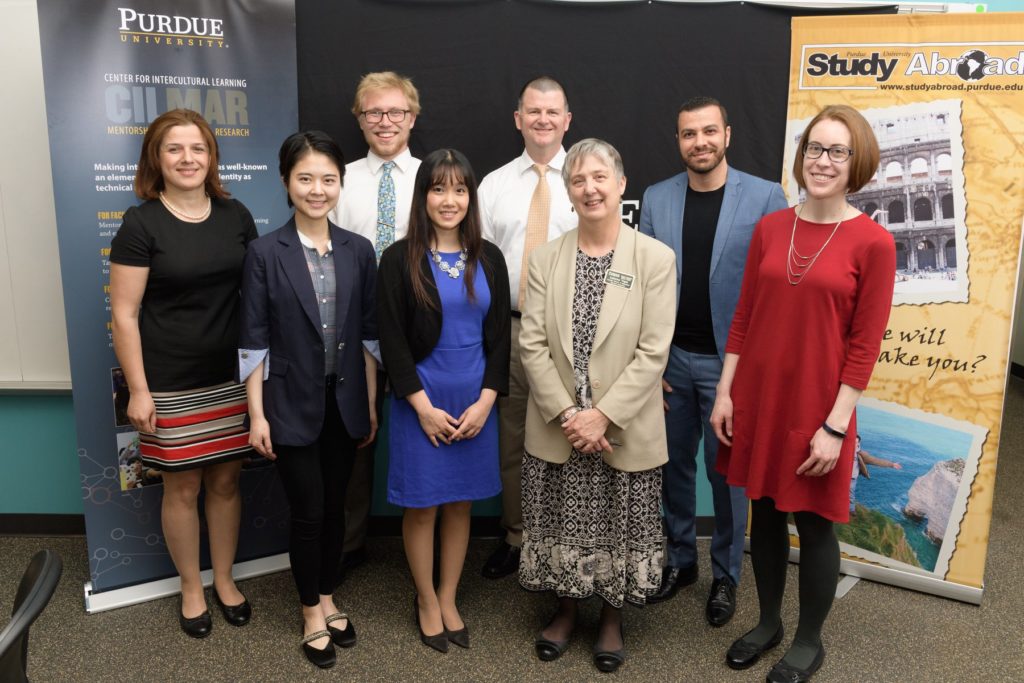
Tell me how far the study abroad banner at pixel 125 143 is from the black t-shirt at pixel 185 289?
435mm

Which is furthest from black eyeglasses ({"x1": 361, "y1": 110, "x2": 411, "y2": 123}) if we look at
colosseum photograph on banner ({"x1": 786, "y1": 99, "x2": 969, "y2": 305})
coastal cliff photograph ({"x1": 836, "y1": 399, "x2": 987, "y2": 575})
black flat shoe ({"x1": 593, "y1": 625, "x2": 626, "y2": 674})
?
coastal cliff photograph ({"x1": 836, "y1": 399, "x2": 987, "y2": 575})

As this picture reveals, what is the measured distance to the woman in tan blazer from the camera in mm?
2352

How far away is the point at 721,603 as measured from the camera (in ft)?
9.38

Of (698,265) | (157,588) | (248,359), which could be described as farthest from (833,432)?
(157,588)

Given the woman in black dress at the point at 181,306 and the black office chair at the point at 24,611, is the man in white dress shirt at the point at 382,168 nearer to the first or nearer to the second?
the woman in black dress at the point at 181,306

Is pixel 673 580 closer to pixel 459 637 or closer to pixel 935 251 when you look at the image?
pixel 459 637

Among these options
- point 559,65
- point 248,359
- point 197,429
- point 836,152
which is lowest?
point 197,429

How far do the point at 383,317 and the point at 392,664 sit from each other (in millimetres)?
1176

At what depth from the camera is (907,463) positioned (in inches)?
120

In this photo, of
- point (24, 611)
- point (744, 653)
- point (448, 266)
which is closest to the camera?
point (24, 611)

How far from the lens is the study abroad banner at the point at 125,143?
268cm

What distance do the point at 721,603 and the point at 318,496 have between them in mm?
1541

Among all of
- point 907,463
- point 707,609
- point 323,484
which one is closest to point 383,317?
point 323,484

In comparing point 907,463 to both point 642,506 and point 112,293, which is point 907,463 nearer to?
point 642,506
